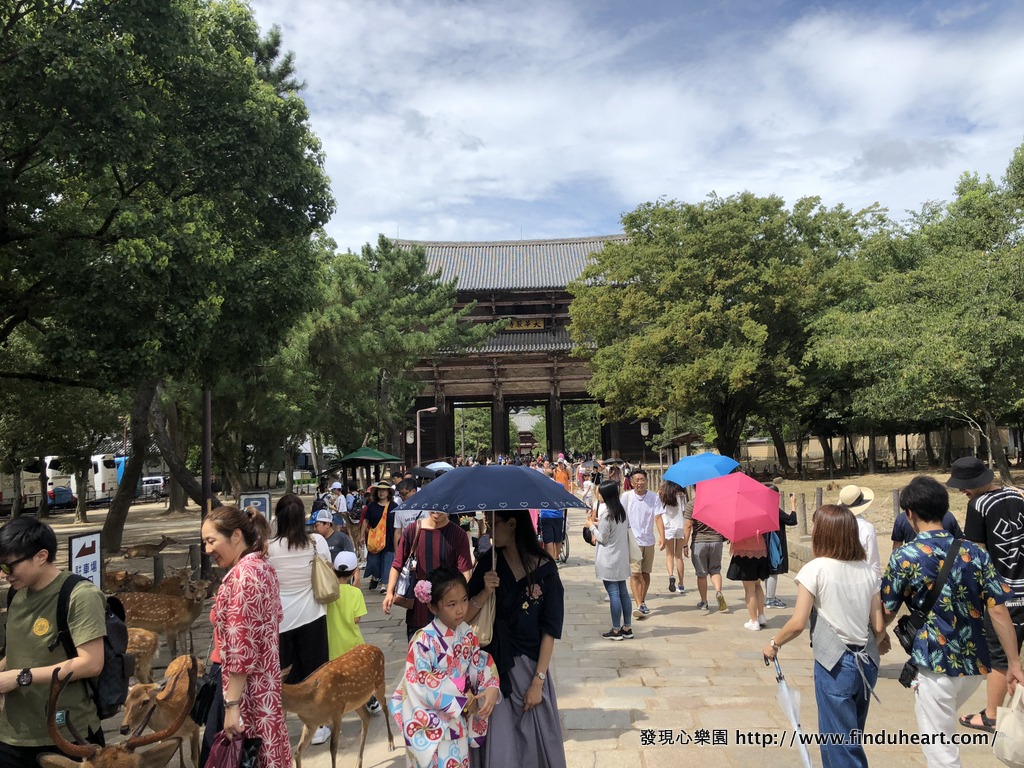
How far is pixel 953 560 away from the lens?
3455 millimetres

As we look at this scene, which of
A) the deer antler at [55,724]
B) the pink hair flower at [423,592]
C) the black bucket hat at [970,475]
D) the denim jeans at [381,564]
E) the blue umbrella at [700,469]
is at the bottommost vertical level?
the denim jeans at [381,564]

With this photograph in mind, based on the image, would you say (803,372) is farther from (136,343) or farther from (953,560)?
(953,560)

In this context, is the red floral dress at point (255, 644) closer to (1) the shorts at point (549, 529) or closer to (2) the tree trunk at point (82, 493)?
(1) the shorts at point (549, 529)

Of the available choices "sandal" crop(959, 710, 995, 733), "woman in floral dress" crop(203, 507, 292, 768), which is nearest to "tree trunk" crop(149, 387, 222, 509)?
"woman in floral dress" crop(203, 507, 292, 768)

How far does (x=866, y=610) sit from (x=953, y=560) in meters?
0.44

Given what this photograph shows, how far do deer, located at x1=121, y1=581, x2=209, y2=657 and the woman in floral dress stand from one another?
11.2 ft

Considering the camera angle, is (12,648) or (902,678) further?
(902,678)

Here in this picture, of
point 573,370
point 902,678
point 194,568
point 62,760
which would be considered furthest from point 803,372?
point 62,760

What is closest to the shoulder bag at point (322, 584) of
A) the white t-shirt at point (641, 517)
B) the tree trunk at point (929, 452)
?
the white t-shirt at point (641, 517)

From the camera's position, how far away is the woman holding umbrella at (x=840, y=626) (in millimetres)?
3471

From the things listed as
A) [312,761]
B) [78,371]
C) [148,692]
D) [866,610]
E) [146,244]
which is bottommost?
[312,761]

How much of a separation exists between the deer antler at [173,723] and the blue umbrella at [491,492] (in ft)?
3.97

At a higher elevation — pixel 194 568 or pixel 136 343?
pixel 136 343

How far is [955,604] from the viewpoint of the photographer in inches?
136
